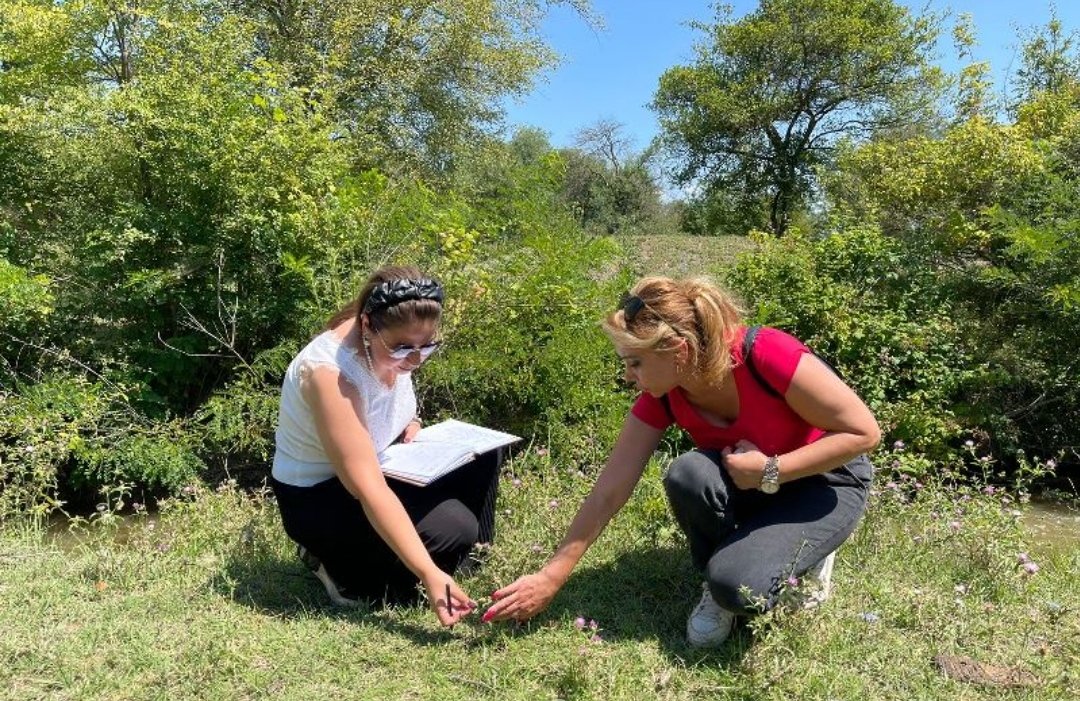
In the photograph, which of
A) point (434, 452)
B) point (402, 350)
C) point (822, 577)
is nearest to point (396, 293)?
point (402, 350)

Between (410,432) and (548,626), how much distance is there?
0.98m

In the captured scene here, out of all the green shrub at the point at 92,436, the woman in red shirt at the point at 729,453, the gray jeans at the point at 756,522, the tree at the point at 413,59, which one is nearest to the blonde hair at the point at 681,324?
the woman in red shirt at the point at 729,453

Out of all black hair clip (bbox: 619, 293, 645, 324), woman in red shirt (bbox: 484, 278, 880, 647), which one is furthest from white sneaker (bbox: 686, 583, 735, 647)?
black hair clip (bbox: 619, 293, 645, 324)

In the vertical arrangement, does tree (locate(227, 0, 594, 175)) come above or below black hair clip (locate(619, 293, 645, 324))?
above

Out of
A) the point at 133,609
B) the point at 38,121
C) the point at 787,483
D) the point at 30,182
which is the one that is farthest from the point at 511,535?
the point at 30,182

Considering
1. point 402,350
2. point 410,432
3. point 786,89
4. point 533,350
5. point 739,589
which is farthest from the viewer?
point 786,89

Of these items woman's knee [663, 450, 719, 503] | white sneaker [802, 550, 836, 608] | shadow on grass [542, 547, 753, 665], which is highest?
woman's knee [663, 450, 719, 503]

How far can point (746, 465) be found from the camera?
249cm

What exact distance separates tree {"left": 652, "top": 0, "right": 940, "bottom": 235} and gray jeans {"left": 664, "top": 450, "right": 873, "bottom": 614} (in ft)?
65.2

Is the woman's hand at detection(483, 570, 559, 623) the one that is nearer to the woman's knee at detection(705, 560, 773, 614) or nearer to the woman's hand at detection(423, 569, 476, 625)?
the woman's hand at detection(423, 569, 476, 625)

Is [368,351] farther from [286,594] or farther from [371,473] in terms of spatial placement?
[286,594]

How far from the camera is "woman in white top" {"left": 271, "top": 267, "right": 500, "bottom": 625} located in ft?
8.56

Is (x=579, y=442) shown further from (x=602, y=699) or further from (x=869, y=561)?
(x=602, y=699)

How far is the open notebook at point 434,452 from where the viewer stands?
9.32 ft
